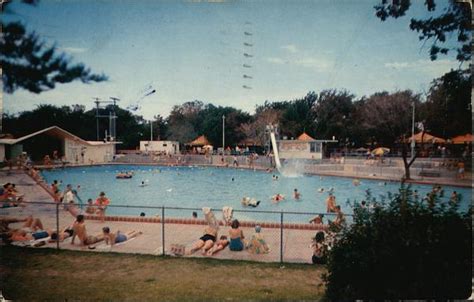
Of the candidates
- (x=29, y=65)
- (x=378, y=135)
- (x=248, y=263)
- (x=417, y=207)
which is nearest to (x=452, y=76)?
(x=417, y=207)

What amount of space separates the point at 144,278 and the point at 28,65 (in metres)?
5.22

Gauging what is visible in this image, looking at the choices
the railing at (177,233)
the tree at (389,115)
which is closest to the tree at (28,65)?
the railing at (177,233)

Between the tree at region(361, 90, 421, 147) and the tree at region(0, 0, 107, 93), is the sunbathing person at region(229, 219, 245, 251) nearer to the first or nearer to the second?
the tree at region(0, 0, 107, 93)

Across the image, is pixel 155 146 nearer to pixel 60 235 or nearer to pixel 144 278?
pixel 60 235

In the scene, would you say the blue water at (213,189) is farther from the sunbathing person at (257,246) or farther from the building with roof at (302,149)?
the building with roof at (302,149)

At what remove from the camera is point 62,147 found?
29.8 m

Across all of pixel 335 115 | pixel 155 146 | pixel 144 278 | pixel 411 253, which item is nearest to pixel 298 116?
pixel 335 115

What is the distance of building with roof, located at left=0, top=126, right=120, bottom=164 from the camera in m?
26.9

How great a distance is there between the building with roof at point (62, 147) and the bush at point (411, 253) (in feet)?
93.0

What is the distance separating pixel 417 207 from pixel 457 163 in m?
17.1

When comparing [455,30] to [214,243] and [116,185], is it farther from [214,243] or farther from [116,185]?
[116,185]

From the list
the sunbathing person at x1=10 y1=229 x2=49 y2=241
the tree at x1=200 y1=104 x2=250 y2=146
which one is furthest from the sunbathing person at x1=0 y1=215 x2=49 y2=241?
the tree at x1=200 y1=104 x2=250 y2=146

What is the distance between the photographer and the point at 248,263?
20.7 feet

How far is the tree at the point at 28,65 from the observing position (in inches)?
230
